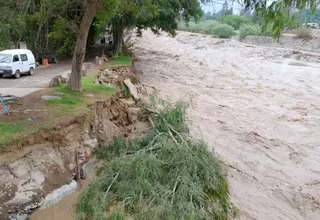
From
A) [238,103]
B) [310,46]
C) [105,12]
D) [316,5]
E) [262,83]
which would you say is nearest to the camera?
[316,5]

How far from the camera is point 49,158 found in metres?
8.62

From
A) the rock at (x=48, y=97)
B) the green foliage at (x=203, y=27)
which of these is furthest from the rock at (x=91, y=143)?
the green foliage at (x=203, y=27)

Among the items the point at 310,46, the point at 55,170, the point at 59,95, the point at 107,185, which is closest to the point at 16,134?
the point at 55,170

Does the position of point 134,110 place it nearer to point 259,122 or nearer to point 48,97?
point 48,97

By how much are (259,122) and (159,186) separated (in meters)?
9.22

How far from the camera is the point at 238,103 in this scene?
61.3 ft

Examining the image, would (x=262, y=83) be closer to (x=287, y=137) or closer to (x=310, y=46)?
(x=287, y=137)

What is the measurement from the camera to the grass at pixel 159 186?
23.0 feet

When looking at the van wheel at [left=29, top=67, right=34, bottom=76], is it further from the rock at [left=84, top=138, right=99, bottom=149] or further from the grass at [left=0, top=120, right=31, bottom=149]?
the grass at [left=0, top=120, right=31, bottom=149]

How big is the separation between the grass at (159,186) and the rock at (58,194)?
2.46ft

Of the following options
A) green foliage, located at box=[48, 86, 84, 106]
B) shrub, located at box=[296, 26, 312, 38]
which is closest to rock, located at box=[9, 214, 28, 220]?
green foliage, located at box=[48, 86, 84, 106]

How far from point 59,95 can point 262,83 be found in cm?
1652

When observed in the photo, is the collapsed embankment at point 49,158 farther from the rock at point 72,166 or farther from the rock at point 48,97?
the rock at point 48,97

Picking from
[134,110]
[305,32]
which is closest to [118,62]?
[134,110]
